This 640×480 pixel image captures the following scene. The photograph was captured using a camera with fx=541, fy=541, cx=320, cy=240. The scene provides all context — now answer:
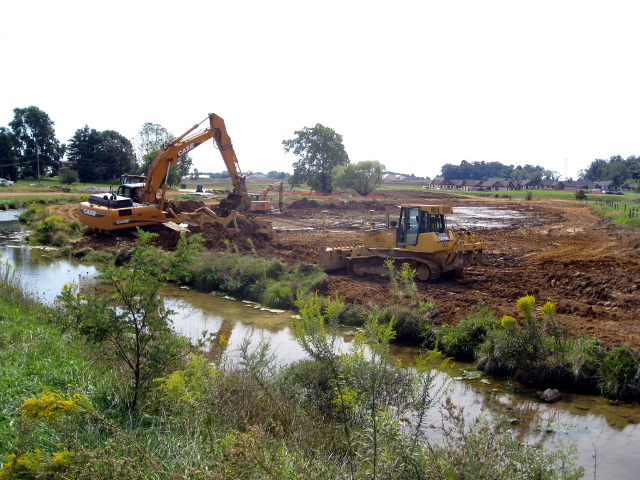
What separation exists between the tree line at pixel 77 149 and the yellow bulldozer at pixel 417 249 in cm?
6033

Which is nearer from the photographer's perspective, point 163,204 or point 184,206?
point 163,204

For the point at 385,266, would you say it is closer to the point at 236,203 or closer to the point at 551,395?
the point at 551,395

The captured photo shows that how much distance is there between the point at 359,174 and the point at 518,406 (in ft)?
201

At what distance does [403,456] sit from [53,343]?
6240 millimetres

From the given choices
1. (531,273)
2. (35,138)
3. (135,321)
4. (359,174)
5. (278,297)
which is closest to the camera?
(135,321)

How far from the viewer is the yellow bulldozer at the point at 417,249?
16359mm

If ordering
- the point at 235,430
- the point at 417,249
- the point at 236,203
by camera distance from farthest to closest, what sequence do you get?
the point at 236,203, the point at 417,249, the point at 235,430

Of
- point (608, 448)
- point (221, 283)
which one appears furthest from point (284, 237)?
point (608, 448)

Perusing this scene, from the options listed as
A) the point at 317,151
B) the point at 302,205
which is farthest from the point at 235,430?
the point at 317,151

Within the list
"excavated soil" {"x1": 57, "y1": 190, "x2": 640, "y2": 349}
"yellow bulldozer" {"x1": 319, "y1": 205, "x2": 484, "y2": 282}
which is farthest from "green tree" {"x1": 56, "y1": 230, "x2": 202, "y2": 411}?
"yellow bulldozer" {"x1": 319, "y1": 205, "x2": 484, "y2": 282}

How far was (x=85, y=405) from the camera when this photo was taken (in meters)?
4.80

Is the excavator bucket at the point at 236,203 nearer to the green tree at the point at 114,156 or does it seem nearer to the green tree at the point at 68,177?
the green tree at the point at 68,177

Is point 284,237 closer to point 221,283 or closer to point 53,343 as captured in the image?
point 221,283

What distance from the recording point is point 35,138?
81375mm
